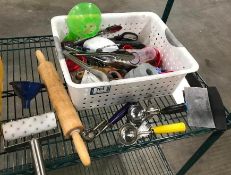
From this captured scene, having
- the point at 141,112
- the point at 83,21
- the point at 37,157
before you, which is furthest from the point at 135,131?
the point at 83,21

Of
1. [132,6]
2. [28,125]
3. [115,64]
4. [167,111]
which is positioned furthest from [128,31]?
[132,6]

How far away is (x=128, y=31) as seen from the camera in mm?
963

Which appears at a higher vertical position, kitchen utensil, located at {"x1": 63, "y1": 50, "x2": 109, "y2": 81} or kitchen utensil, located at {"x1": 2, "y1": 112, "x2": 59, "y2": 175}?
kitchen utensil, located at {"x1": 63, "y1": 50, "x2": 109, "y2": 81}

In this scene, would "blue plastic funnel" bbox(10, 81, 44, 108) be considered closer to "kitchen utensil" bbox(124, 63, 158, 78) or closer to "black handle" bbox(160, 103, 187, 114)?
"kitchen utensil" bbox(124, 63, 158, 78)

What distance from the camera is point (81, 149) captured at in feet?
2.10

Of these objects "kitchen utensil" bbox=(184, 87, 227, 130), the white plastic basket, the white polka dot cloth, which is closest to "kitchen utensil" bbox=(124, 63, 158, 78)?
the white plastic basket

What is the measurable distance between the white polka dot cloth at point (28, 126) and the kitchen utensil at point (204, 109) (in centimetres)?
40

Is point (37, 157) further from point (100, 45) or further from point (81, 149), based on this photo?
point (100, 45)

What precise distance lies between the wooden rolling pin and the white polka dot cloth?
28 mm

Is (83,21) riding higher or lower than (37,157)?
higher

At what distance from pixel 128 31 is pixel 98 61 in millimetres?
219

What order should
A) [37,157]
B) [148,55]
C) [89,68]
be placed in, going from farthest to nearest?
[148,55], [89,68], [37,157]

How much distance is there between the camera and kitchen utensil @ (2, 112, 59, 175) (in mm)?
638

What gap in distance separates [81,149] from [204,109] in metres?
0.41
